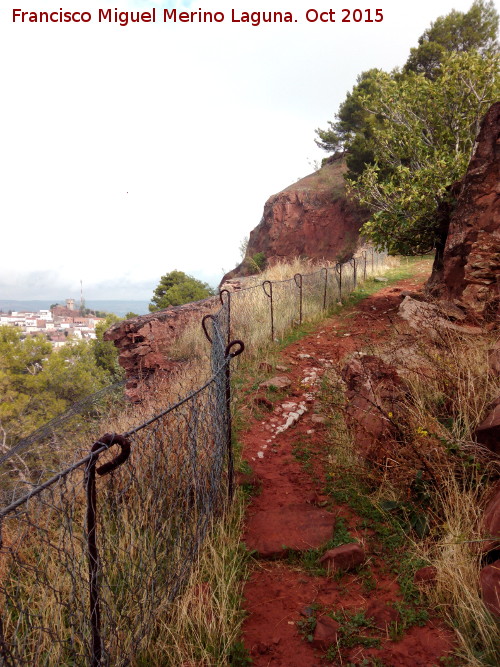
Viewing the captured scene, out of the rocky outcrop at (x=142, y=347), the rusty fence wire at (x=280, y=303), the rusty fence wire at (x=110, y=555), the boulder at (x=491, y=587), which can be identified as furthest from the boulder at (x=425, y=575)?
the rocky outcrop at (x=142, y=347)

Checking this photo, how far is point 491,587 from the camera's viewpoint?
2.18 meters

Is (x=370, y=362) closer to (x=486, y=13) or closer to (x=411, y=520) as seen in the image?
(x=411, y=520)

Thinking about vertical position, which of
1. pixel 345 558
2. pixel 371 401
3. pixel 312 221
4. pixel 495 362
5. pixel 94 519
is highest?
pixel 312 221

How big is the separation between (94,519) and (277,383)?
458 cm

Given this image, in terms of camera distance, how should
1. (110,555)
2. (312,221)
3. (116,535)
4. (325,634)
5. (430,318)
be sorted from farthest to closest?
(312,221)
(430,318)
(116,535)
(110,555)
(325,634)

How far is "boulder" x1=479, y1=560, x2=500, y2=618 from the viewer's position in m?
2.11

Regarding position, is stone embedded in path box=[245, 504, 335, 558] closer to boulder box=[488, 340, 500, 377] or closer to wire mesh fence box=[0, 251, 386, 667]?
wire mesh fence box=[0, 251, 386, 667]

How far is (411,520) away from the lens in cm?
311

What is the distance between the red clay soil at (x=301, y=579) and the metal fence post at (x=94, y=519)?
3.16ft

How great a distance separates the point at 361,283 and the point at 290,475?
11003 millimetres

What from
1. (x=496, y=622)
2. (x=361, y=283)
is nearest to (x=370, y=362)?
(x=496, y=622)

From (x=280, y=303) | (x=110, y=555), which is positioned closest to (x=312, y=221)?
(x=280, y=303)

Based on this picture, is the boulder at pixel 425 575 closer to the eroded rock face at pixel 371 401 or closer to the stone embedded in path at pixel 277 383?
the eroded rock face at pixel 371 401

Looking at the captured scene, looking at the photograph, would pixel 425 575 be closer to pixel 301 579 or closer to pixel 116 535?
pixel 301 579
